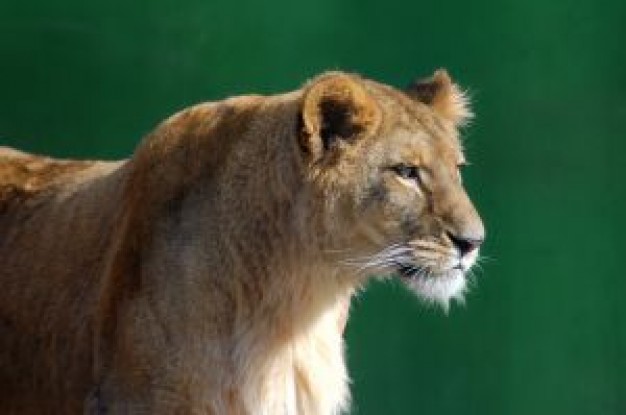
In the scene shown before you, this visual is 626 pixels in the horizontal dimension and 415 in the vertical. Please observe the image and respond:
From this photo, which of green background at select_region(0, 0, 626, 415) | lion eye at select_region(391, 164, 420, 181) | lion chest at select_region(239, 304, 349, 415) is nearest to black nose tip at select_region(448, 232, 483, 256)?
lion eye at select_region(391, 164, 420, 181)

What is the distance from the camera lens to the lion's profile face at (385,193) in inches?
174

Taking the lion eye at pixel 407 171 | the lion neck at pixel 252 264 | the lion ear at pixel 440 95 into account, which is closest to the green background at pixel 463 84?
the lion ear at pixel 440 95

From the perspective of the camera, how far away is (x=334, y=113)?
4.46 metres

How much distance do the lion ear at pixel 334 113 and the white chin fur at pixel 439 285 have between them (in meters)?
0.43

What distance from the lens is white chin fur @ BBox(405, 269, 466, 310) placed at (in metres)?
4.50

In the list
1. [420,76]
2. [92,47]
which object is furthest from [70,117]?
[420,76]

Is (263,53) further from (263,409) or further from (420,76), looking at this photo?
(263,409)

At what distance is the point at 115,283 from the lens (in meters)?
4.72

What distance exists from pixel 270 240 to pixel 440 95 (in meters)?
0.68

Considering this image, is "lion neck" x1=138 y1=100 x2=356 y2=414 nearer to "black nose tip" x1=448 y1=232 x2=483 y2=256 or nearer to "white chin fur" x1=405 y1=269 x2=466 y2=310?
"white chin fur" x1=405 y1=269 x2=466 y2=310

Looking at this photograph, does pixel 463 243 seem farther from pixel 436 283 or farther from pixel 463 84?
pixel 463 84

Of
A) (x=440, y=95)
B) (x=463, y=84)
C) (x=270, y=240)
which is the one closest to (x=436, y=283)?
(x=270, y=240)

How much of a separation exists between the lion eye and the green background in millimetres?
1441

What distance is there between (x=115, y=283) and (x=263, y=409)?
554mm
